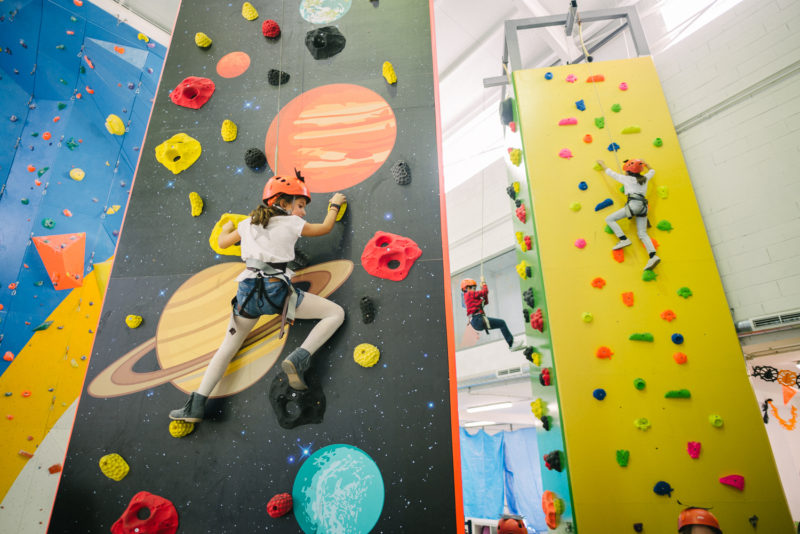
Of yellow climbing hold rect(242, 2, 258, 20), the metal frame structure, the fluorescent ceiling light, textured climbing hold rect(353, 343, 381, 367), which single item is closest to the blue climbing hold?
the metal frame structure

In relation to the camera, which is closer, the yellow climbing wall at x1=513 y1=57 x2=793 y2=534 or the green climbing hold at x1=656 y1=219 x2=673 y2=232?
the yellow climbing wall at x1=513 y1=57 x2=793 y2=534

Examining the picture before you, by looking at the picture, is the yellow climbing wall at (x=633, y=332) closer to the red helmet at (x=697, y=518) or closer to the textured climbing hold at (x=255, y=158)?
the red helmet at (x=697, y=518)

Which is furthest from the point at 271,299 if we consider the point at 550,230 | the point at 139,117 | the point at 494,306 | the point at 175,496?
the point at 494,306

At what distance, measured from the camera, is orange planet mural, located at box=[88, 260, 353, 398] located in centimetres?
256

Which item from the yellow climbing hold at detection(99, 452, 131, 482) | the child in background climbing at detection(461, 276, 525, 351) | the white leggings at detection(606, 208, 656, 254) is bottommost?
the yellow climbing hold at detection(99, 452, 131, 482)

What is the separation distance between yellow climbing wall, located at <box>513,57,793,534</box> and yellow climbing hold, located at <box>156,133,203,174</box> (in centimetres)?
251

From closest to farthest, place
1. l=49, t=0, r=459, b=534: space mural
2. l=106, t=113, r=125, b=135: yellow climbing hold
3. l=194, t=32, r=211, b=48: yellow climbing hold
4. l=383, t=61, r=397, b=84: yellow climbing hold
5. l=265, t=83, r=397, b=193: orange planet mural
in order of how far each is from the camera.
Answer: l=49, t=0, r=459, b=534: space mural → l=265, t=83, r=397, b=193: orange planet mural → l=383, t=61, r=397, b=84: yellow climbing hold → l=194, t=32, r=211, b=48: yellow climbing hold → l=106, t=113, r=125, b=135: yellow climbing hold

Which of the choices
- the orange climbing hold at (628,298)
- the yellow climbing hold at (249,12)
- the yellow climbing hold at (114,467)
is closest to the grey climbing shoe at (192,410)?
the yellow climbing hold at (114,467)

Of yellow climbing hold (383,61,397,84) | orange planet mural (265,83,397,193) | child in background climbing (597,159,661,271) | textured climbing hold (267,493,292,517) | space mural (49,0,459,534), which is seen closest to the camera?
textured climbing hold (267,493,292,517)

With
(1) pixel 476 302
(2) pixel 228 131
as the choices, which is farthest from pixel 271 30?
(1) pixel 476 302

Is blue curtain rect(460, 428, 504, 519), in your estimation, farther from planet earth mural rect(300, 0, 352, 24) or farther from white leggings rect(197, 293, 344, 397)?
planet earth mural rect(300, 0, 352, 24)

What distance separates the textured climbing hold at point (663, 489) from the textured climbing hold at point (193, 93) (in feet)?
13.2

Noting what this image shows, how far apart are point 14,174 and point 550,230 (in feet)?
15.1

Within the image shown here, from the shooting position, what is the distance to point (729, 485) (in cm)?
218
